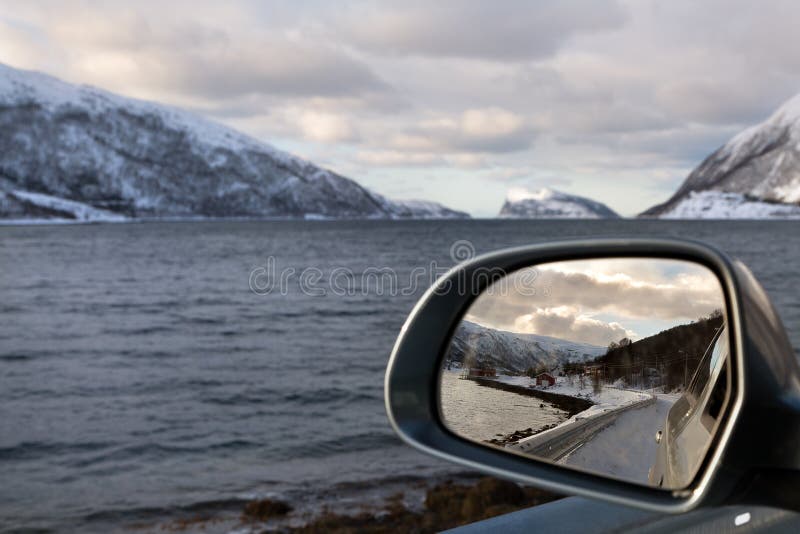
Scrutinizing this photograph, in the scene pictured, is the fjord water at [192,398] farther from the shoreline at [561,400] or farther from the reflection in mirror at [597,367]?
the shoreline at [561,400]

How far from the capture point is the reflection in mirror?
1.49m

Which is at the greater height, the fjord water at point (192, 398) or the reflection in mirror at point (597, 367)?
the reflection in mirror at point (597, 367)

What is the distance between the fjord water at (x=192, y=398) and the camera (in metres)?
11.9

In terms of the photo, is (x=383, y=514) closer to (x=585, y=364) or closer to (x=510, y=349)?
(x=510, y=349)

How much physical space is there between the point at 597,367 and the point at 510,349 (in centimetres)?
22

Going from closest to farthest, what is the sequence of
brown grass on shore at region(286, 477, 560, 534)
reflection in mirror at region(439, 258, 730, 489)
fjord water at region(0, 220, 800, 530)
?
reflection in mirror at region(439, 258, 730, 489)
brown grass on shore at region(286, 477, 560, 534)
fjord water at region(0, 220, 800, 530)

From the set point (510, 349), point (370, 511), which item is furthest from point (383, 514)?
point (510, 349)

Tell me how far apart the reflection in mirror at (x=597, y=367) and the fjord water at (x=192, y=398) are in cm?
17

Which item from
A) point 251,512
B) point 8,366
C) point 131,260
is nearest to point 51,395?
point 8,366

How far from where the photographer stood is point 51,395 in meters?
19.7

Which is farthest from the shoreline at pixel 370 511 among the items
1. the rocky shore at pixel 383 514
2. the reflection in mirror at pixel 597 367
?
the reflection in mirror at pixel 597 367

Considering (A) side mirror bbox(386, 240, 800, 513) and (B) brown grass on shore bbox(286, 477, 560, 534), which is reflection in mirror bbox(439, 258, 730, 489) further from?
(B) brown grass on shore bbox(286, 477, 560, 534)

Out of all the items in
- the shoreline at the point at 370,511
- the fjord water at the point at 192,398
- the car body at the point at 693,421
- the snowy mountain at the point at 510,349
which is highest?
the snowy mountain at the point at 510,349

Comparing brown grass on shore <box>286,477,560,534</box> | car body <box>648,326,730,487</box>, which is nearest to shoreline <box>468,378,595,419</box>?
car body <box>648,326,730,487</box>
